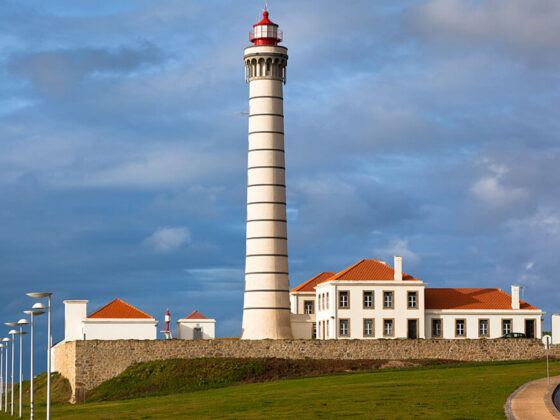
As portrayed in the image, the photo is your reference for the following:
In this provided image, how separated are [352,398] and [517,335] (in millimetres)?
33769

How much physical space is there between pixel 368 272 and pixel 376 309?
3.03 m

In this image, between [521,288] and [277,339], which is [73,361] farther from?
[521,288]

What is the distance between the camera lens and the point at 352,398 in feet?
146

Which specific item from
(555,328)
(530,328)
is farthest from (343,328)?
(555,328)

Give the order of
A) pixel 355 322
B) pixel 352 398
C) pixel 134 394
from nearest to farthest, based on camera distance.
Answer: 1. pixel 352 398
2. pixel 134 394
3. pixel 355 322

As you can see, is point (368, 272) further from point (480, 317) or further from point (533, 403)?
point (533, 403)

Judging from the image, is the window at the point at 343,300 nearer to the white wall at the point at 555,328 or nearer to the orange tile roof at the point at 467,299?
the orange tile roof at the point at 467,299

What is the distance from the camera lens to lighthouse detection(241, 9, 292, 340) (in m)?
70.2

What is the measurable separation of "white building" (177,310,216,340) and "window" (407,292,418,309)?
16986 mm

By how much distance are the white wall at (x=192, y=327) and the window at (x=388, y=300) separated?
15470 mm

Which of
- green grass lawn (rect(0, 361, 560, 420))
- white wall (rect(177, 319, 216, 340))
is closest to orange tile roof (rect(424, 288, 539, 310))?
green grass lawn (rect(0, 361, 560, 420))

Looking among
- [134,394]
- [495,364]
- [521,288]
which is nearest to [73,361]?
[134,394]

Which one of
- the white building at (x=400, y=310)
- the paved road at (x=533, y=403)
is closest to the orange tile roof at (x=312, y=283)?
the white building at (x=400, y=310)

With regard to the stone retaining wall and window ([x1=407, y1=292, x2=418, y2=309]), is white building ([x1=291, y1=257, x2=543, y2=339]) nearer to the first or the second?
window ([x1=407, y1=292, x2=418, y2=309])
